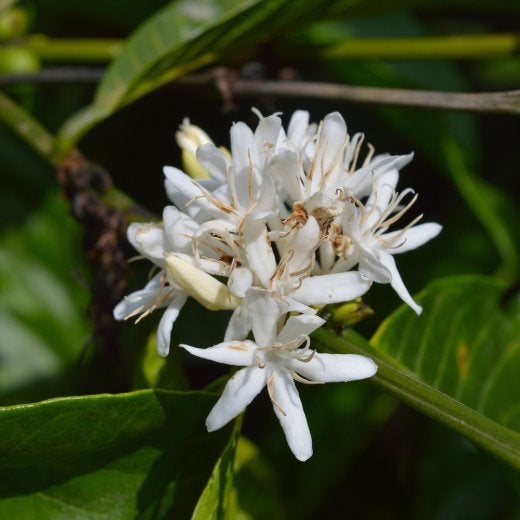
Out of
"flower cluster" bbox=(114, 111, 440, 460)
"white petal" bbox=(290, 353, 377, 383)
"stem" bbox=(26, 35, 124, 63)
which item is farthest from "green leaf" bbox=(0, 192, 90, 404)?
"white petal" bbox=(290, 353, 377, 383)

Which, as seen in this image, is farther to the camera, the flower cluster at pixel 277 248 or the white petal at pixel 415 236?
the white petal at pixel 415 236

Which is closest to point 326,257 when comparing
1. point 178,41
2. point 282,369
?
point 282,369

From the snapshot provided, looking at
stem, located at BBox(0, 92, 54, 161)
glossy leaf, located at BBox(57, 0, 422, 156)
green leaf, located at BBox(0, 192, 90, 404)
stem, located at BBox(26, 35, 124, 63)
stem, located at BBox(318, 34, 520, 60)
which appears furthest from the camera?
green leaf, located at BBox(0, 192, 90, 404)

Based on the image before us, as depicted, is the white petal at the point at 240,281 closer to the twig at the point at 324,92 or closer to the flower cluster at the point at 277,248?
the flower cluster at the point at 277,248

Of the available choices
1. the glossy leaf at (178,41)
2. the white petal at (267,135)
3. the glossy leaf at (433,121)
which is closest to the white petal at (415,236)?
the white petal at (267,135)

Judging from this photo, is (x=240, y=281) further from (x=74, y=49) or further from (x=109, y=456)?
(x=74, y=49)

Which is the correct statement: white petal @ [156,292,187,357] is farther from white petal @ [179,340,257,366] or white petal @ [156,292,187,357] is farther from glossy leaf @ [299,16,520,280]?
glossy leaf @ [299,16,520,280]

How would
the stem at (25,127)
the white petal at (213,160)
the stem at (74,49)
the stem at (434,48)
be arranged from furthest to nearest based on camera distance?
the stem at (74,49)
the stem at (434,48)
the stem at (25,127)
the white petal at (213,160)

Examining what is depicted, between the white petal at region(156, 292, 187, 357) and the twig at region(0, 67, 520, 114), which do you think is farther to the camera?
the twig at region(0, 67, 520, 114)
